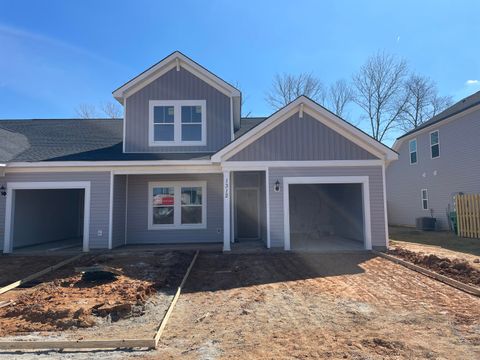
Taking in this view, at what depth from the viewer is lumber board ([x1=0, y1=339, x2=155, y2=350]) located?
174 inches

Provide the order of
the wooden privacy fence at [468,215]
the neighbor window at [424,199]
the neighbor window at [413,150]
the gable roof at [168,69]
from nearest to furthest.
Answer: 1. the gable roof at [168,69]
2. the wooden privacy fence at [468,215]
3. the neighbor window at [424,199]
4. the neighbor window at [413,150]

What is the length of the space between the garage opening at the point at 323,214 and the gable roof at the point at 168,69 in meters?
5.35

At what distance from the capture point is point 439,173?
1889 cm

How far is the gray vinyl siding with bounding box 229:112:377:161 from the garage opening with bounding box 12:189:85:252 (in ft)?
24.9

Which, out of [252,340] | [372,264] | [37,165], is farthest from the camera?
[37,165]

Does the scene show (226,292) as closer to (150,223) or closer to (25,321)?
(25,321)

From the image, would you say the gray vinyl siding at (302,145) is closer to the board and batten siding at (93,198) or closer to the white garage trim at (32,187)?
the board and batten siding at (93,198)

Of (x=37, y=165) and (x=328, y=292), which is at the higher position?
(x=37, y=165)

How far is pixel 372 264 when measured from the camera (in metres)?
9.34

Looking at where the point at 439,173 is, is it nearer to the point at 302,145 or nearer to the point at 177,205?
the point at 302,145

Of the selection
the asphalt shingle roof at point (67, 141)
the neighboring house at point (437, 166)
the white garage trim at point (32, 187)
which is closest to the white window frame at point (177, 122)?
the asphalt shingle roof at point (67, 141)

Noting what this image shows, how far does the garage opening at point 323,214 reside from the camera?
13813mm

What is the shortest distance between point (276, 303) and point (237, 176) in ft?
27.0

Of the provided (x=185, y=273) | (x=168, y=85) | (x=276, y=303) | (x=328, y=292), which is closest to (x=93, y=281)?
(x=185, y=273)
